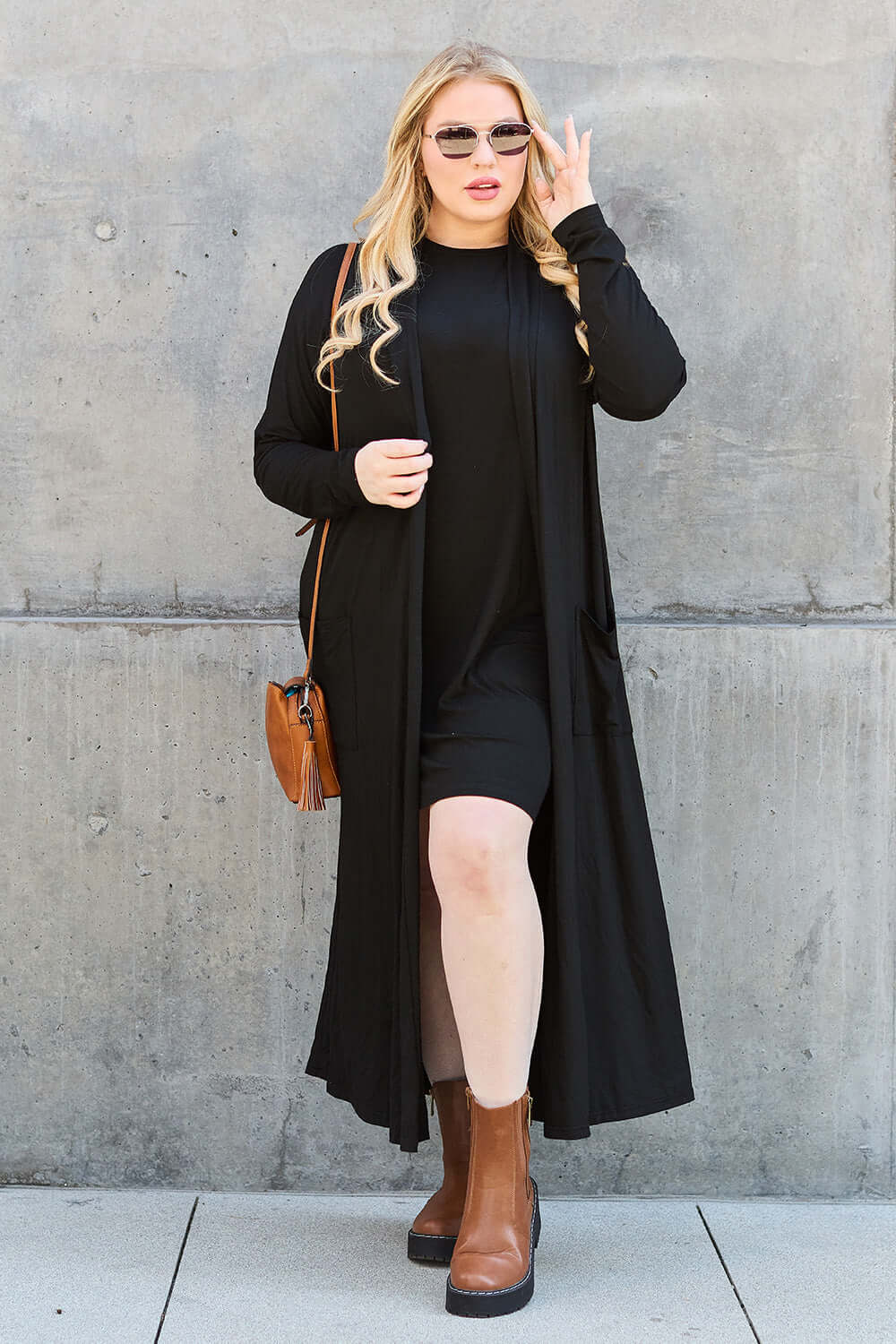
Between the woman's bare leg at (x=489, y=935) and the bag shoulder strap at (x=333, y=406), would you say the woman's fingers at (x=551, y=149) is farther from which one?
the woman's bare leg at (x=489, y=935)

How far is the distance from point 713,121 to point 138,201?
1.34m

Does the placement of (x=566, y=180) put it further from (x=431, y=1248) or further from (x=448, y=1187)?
(x=431, y=1248)

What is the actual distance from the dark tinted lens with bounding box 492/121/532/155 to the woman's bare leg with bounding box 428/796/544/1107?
118 centimetres

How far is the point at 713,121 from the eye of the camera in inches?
131

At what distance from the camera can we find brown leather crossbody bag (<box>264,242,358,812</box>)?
2.78 metres

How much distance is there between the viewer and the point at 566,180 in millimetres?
2619

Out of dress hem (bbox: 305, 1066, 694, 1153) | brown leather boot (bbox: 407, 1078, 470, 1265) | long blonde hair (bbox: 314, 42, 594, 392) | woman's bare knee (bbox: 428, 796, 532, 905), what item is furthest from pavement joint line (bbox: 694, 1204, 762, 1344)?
long blonde hair (bbox: 314, 42, 594, 392)

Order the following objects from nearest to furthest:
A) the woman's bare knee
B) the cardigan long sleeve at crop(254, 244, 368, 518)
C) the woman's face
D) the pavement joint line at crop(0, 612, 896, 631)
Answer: the woman's bare knee, the woman's face, the cardigan long sleeve at crop(254, 244, 368, 518), the pavement joint line at crop(0, 612, 896, 631)

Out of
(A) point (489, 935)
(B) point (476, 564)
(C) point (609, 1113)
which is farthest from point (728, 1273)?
(B) point (476, 564)

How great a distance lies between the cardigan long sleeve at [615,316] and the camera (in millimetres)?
2570

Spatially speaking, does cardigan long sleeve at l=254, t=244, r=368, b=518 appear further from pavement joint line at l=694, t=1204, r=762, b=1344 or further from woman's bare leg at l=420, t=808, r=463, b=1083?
pavement joint line at l=694, t=1204, r=762, b=1344

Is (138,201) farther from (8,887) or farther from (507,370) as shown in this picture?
(8,887)

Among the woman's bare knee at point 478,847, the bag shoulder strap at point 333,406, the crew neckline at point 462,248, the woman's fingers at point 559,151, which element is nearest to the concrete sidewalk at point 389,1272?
the woman's bare knee at point 478,847

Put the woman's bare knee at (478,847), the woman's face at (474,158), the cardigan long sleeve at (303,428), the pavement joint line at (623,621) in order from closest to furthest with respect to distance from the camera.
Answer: the woman's bare knee at (478,847)
the woman's face at (474,158)
the cardigan long sleeve at (303,428)
the pavement joint line at (623,621)
